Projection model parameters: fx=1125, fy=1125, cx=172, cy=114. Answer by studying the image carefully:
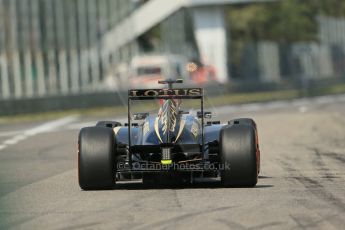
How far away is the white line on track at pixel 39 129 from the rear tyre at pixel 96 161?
10.3 meters

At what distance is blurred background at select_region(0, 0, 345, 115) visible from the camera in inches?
2020

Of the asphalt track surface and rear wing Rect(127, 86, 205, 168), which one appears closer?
the asphalt track surface

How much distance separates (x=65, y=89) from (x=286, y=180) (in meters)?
39.4

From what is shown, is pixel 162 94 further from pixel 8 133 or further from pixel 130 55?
pixel 130 55

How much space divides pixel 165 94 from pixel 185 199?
1.78 m

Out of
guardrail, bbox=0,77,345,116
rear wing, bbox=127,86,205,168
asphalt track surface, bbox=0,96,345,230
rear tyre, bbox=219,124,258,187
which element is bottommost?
guardrail, bbox=0,77,345,116

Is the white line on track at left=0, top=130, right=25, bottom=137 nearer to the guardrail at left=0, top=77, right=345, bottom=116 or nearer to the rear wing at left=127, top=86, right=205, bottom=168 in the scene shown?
the guardrail at left=0, top=77, right=345, bottom=116

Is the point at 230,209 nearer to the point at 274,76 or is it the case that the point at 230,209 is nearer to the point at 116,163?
the point at 116,163

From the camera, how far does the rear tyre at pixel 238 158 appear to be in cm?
1302

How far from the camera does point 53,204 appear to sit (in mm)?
12047

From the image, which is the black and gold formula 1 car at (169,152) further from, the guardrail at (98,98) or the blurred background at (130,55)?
the blurred background at (130,55)

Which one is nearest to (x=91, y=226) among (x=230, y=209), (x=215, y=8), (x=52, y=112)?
(x=230, y=209)

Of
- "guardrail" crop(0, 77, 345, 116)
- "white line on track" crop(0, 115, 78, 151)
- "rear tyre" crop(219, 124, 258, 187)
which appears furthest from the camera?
"guardrail" crop(0, 77, 345, 116)

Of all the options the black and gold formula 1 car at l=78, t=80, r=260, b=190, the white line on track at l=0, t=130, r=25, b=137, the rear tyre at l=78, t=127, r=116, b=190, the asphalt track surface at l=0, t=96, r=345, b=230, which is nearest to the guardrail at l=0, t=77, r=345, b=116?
the white line on track at l=0, t=130, r=25, b=137
